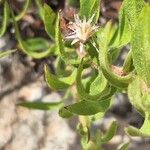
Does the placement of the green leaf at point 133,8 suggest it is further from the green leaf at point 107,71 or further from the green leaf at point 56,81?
the green leaf at point 56,81

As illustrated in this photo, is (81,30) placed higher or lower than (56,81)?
higher

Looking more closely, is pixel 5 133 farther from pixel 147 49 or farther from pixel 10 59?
pixel 147 49

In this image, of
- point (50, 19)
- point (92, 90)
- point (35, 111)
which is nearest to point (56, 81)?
point (92, 90)

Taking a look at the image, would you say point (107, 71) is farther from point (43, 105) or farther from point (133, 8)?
point (43, 105)

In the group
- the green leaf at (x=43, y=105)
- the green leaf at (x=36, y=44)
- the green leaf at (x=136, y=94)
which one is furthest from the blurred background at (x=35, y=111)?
the green leaf at (x=136, y=94)

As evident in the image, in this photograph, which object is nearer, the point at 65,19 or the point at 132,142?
the point at 65,19

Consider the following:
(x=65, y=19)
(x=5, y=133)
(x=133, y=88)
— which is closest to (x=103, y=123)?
(x=5, y=133)

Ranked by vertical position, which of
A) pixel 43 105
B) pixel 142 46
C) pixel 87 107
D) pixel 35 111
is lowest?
pixel 35 111
